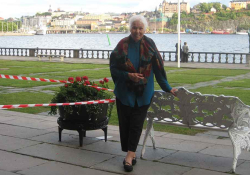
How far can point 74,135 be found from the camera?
7559 mm

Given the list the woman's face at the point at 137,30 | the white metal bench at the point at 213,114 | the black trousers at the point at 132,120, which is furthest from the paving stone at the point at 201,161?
the woman's face at the point at 137,30

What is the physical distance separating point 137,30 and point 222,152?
2.21m

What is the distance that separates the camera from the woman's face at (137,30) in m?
5.65

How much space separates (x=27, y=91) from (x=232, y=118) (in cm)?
953

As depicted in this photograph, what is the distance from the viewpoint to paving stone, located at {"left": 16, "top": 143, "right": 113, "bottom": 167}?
598cm

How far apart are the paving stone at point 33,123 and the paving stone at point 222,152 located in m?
3.09

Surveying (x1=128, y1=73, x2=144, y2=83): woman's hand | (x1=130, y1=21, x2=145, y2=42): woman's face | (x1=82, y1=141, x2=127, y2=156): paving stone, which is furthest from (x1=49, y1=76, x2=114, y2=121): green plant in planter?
(x1=130, y1=21, x2=145, y2=42): woman's face

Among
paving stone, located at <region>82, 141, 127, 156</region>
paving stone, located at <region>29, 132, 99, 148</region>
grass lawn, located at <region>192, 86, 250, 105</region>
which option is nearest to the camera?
paving stone, located at <region>82, 141, 127, 156</region>

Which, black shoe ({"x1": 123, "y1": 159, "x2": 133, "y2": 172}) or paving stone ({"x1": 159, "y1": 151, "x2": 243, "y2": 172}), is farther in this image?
paving stone ({"x1": 159, "y1": 151, "x2": 243, "y2": 172})

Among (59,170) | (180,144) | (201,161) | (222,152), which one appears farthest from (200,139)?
(59,170)

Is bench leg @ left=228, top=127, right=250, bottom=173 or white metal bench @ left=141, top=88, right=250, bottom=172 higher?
white metal bench @ left=141, top=88, right=250, bottom=172

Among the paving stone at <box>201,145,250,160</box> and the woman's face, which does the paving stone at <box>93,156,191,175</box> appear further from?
the woman's face

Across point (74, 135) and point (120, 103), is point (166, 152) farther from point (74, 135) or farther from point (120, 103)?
point (74, 135)

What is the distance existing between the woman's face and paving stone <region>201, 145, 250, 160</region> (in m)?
1.98
